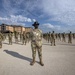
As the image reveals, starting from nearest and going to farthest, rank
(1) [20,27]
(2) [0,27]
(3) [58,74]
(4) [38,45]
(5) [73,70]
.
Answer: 1. (3) [58,74]
2. (5) [73,70]
3. (4) [38,45]
4. (2) [0,27]
5. (1) [20,27]

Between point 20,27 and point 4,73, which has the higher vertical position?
point 20,27

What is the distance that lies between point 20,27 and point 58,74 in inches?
3262

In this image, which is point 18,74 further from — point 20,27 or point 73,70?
point 20,27

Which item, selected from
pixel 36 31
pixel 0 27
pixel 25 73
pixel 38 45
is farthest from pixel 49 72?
pixel 0 27

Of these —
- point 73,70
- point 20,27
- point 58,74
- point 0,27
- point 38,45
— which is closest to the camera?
point 58,74

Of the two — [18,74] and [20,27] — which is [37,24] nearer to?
[18,74]

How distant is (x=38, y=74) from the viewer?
16.7 ft

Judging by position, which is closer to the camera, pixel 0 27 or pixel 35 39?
pixel 35 39

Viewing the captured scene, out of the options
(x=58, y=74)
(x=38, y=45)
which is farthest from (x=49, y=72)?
(x=38, y=45)

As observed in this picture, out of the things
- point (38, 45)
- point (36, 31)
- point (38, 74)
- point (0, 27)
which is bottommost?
point (38, 74)

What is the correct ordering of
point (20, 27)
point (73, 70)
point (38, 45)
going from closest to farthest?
1. point (73, 70)
2. point (38, 45)
3. point (20, 27)

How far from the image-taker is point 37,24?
6.64 meters

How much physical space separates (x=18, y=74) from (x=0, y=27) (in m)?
76.0

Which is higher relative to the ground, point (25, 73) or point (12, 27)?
point (12, 27)
